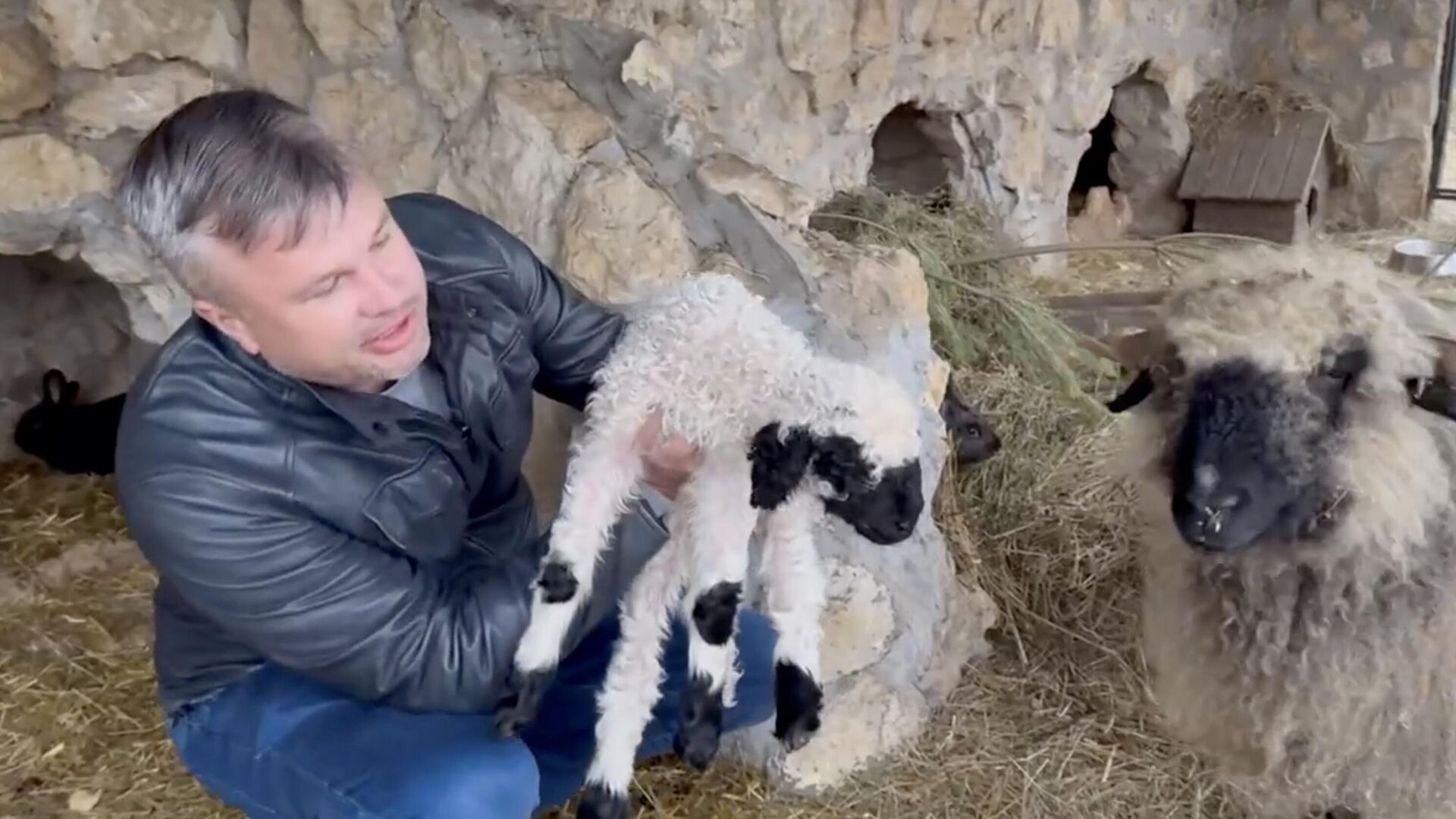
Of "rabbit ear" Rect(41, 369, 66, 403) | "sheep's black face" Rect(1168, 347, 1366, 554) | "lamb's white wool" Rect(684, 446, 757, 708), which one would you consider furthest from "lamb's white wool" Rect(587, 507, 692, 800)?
"rabbit ear" Rect(41, 369, 66, 403)

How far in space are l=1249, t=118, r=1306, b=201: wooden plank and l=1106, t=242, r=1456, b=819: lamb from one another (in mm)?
3938

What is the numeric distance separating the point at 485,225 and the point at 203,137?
62cm

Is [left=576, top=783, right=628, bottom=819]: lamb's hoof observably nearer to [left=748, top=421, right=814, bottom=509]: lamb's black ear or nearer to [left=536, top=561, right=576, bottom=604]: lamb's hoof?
[left=536, top=561, right=576, bottom=604]: lamb's hoof

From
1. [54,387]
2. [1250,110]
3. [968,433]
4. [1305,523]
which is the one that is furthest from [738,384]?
[1250,110]

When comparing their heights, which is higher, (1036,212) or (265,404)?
(265,404)

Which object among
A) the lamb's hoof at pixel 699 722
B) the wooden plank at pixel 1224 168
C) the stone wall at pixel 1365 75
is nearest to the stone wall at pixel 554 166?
the lamb's hoof at pixel 699 722

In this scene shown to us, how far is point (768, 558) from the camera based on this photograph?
2.22 metres

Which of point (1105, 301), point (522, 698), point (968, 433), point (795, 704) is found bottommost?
point (1105, 301)

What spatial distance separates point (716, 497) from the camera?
6.79 feet

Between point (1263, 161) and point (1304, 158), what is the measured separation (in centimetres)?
18

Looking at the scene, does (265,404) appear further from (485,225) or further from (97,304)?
(97,304)

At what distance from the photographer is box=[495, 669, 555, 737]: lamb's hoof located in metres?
2.06

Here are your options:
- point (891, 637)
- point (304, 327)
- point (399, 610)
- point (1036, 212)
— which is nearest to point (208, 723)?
point (399, 610)

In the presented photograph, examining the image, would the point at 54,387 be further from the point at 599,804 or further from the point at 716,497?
the point at 716,497
